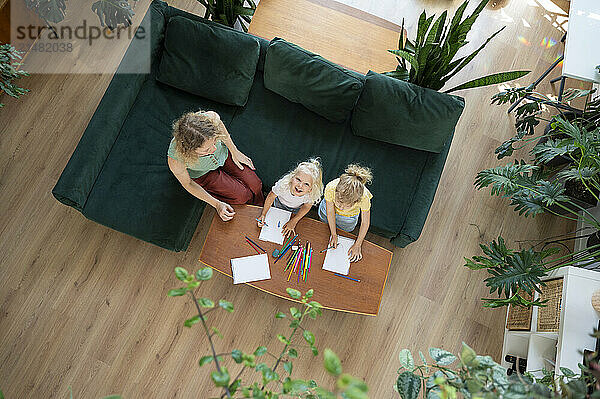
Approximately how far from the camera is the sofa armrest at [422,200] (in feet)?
A: 9.09

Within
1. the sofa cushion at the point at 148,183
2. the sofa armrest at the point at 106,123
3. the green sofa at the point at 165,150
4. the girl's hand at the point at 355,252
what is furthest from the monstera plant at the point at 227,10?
the girl's hand at the point at 355,252

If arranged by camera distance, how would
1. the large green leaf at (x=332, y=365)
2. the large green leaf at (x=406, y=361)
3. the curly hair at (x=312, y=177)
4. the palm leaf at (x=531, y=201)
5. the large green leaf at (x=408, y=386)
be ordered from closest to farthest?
the large green leaf at (x=332, y=365)
the large green leaf at (x=408, y=386)
the large green leaf at (x=406, y=361)
the curly hair at (x=312, y=177)
the palm leaf at (x=531, y=201)

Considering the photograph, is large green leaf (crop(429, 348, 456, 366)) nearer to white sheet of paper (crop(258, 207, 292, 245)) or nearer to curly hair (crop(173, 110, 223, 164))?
white sheet of paper (crop(258, 207, 292, 245))

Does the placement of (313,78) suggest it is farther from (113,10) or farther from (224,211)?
(113,10)

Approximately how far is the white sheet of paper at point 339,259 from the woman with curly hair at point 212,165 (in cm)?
57

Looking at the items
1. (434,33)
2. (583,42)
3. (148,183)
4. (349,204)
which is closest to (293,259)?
(349,204)

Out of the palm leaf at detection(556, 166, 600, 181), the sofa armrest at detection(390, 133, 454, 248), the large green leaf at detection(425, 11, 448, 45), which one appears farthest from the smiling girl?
the palm leaf at detection(556, 166, 600, 181)

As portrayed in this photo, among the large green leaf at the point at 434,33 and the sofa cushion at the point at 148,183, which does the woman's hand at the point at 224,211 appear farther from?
the large green leaf at the point at 434,33

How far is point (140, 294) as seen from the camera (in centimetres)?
301

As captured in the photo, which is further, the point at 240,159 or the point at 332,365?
the point at 240,159

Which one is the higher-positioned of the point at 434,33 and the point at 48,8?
the point at 434,33

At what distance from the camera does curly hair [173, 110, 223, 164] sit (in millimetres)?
2219

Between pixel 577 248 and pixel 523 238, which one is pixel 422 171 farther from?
pixel 577 248

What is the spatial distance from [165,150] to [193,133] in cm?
70
